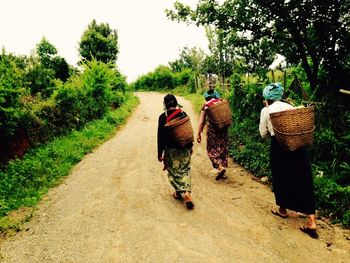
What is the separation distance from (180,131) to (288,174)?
6.19 feet

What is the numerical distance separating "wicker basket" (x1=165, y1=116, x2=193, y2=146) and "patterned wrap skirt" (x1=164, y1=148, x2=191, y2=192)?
0.26 metres

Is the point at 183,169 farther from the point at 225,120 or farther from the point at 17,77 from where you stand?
the point at 17,77

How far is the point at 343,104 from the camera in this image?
23.1 ft

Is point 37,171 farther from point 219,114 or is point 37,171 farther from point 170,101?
point 219,114

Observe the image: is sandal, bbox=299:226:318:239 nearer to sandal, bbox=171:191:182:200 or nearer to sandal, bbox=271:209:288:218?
sandal, bbox=271:209:288:218

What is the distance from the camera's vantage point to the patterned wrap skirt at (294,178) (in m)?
5.09

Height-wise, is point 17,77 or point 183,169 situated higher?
point 17,77

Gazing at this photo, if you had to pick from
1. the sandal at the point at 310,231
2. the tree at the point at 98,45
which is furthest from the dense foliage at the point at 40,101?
the tree at the point at 98,45

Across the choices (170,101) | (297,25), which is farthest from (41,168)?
(297,25)

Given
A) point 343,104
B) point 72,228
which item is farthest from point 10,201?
point 343,104

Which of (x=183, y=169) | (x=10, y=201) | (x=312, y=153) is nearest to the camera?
(x=183, y=169)

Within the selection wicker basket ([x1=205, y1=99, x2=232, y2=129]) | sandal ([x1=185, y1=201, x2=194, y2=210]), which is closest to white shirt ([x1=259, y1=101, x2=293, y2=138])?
sandal ([x1=185, y1=201, x2=194, y2=210])

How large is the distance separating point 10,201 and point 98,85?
954 centimetres

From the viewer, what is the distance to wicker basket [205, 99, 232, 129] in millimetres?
7348
